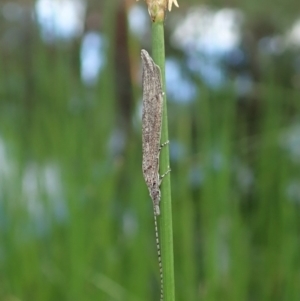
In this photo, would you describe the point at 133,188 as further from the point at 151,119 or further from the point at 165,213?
the point at 165,213

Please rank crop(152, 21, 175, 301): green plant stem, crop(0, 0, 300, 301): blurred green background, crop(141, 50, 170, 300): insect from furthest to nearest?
crop(0, 0, 300, 301): blurred green background → crop(141, 50, 170, 300): insect → crop(152, 21, 175, 301): green plant stem

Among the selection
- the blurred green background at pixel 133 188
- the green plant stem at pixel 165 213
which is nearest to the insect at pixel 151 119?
the green plant stem at pixel 165 213

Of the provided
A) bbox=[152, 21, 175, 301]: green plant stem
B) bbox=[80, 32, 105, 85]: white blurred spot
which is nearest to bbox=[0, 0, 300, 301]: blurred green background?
bbox=[80, 32, 105, 85]: white blurred spot

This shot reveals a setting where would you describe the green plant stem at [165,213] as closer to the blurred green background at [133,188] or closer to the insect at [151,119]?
the insect at [151,119]

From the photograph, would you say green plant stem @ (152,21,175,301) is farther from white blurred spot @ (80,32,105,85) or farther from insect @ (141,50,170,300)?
white blurred spot @ (80,32,105,85)

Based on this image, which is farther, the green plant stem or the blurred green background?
the blurred green background

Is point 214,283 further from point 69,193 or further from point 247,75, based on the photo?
point 247,75

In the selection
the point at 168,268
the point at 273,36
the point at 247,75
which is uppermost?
the point at 273,36

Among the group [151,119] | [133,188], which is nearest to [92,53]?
[133,188]

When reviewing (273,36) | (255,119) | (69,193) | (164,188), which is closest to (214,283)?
(69,193)
